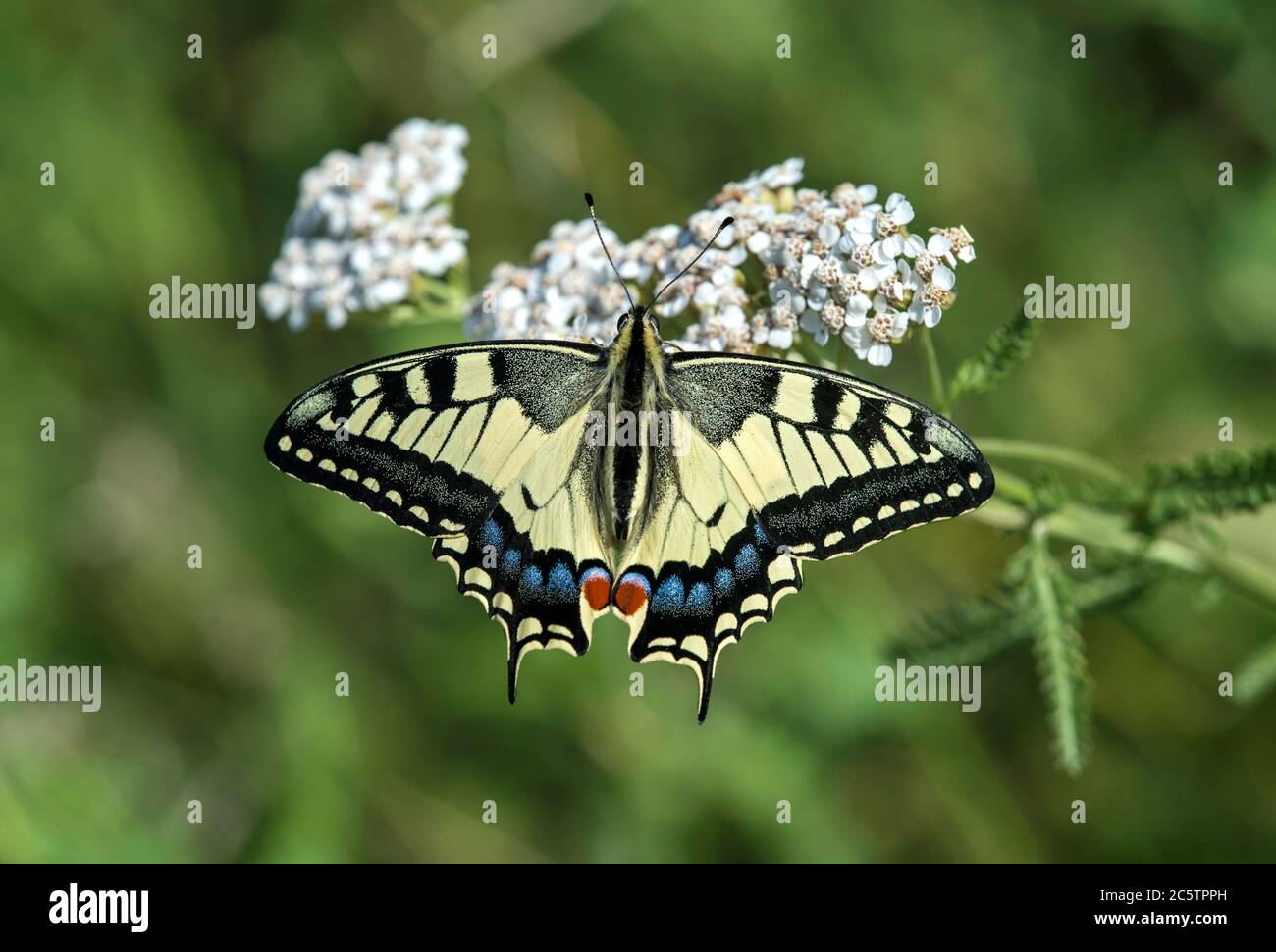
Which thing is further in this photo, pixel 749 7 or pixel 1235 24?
pixel 749 7

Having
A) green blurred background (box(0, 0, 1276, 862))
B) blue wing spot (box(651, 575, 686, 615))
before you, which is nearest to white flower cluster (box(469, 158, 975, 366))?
blue wing spot (box(651, 575, 686, 615))

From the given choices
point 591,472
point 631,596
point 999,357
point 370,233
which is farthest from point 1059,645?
point 370,233

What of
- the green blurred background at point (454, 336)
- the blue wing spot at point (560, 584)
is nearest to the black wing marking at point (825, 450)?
the blue wing spot at point (560, 584)

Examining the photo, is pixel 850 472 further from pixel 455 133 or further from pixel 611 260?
pixel 455 133

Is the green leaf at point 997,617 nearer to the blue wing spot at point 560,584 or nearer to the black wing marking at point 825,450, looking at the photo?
the black wing marking at point 825,450

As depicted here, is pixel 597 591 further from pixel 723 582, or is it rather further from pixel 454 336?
pixel 454 336
